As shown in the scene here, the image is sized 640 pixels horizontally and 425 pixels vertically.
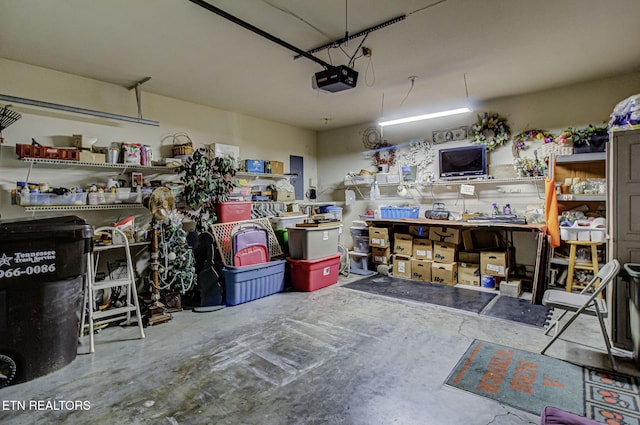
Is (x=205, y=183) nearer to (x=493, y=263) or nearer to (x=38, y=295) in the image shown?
(x=38, y=295)

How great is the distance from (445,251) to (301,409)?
12.5ft

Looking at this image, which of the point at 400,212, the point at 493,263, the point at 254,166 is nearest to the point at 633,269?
the point at 493,263

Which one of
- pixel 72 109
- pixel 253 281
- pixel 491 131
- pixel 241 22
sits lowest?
pixel 253 281

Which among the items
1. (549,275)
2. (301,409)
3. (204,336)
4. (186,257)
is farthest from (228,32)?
(549,275)

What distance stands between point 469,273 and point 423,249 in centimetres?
77

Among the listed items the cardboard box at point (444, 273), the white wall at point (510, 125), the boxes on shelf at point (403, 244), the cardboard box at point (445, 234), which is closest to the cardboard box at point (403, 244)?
the boxes on shelf at point (403, 244)

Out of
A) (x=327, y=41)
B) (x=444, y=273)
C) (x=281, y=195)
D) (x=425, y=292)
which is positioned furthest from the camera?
(x=281, y=195)

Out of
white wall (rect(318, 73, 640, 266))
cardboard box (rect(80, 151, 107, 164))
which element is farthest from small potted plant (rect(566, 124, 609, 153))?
cardboard box (rect(80, 151, 107, 164))

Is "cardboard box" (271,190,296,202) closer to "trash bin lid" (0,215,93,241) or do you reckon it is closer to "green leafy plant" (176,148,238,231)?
"green leafy plant" (176,148,238,231)

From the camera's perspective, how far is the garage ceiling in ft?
8.86

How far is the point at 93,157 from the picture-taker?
13.1ft

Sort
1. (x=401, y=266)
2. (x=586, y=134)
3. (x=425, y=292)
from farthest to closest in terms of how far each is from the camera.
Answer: (x=401, y=266), (x=425, y=292), (x=586, y=134)

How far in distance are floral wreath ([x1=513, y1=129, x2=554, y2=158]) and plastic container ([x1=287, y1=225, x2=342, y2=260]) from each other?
3068 millimetres

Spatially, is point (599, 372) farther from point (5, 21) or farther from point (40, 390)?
point (5, 21)
